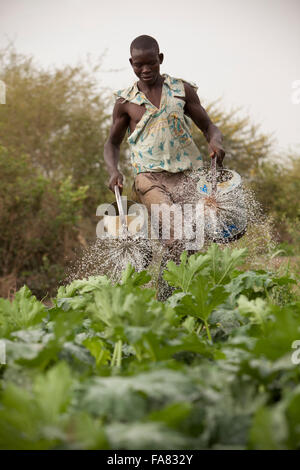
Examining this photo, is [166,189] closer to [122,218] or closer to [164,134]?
[164,134]

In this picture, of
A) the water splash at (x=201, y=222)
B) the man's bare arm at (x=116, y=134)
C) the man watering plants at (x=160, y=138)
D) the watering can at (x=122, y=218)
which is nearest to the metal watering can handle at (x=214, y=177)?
the water splash at (x=201, y=222)

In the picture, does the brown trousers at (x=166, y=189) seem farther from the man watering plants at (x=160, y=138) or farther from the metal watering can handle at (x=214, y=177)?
the metal watering can handle at (x=214, y=177)

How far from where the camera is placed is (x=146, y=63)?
12.9ft

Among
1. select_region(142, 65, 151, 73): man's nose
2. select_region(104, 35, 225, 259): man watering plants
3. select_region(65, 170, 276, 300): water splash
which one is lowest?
select_region(65, 170, 276, 300): water splash


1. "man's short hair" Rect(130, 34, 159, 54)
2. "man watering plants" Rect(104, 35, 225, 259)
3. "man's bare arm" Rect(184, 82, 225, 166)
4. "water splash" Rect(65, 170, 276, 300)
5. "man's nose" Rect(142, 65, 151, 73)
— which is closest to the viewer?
"water splash" Rect(65, 170, 276, 300)

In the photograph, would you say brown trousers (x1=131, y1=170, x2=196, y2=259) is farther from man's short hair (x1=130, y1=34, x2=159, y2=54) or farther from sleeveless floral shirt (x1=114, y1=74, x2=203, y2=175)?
man's short hair (x1=130, y1=34, x2=159, y2=54)

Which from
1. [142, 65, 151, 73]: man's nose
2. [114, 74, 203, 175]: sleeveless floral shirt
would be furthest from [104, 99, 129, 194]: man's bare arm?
[142, 65, 151, 73]: man's nose

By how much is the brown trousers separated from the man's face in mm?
731

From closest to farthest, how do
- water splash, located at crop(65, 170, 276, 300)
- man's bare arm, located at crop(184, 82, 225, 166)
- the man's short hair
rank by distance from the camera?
water splash, located at crop(65, 170, 276, 300) → the man's short hair → man's bare arm, located at crop(184, 82, 225, 166)

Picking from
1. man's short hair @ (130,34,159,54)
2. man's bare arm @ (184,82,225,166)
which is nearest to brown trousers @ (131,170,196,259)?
man's bare arm @ (184,82,225,166)

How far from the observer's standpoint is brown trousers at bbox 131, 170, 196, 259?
4.06m

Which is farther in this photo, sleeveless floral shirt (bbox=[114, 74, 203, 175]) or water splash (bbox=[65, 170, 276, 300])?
sleeveless floral shirt (bbox=[114, 74, 203, 175])

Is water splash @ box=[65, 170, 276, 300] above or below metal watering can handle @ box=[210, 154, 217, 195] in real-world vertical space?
below
